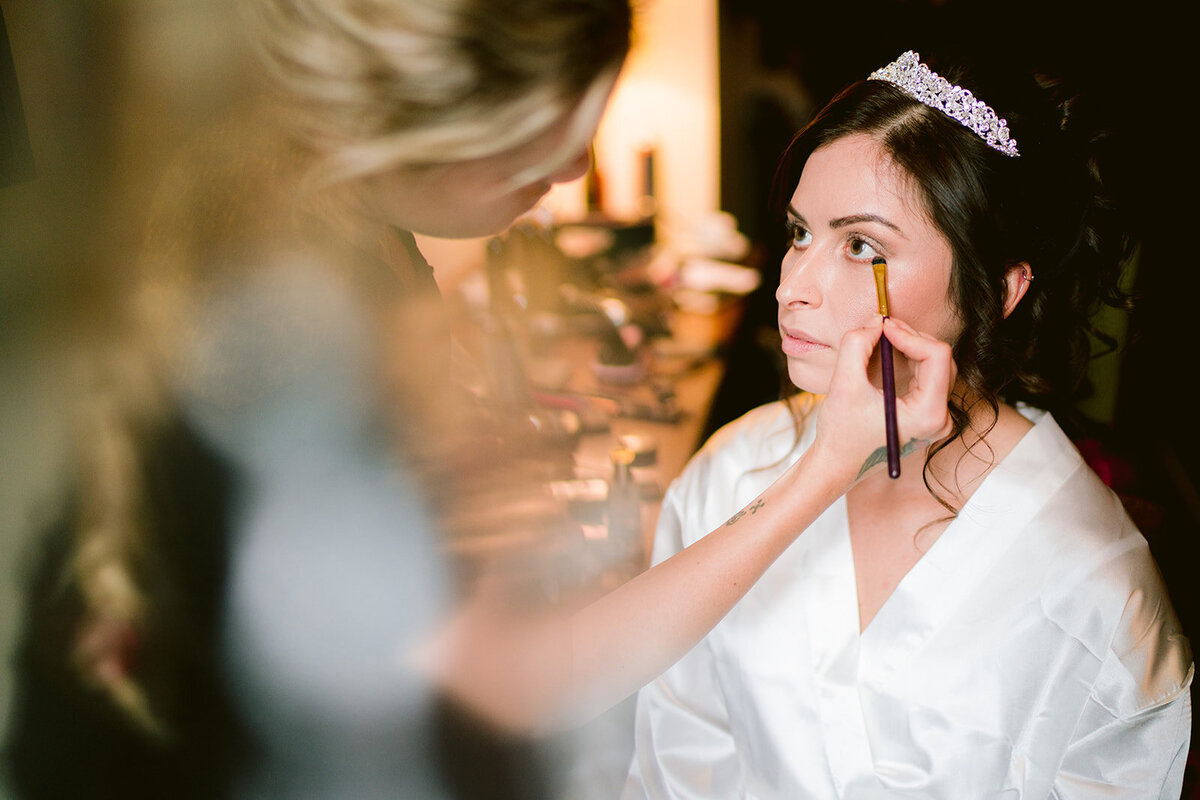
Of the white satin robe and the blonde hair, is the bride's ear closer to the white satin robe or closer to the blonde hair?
the white satin robe

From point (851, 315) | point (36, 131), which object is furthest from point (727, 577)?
point (36, 131)

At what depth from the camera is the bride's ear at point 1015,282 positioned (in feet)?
3.43

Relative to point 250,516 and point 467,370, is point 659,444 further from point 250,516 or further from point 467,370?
point 250,516

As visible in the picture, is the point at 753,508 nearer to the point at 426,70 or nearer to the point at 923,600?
the point at 923,600

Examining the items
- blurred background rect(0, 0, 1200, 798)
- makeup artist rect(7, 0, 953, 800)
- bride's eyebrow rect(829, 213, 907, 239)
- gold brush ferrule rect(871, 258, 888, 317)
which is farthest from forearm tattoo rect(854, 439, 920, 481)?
blurred background rect(0, 0, 1200, 798)

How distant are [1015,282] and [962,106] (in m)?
0.24

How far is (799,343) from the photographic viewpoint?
105 cm

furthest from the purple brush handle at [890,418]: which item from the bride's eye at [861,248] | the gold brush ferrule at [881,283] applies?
the bride's eye at [861,248]

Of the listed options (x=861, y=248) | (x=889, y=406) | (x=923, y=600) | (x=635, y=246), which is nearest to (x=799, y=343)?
(x=861, y=248)

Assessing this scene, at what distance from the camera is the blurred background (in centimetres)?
79

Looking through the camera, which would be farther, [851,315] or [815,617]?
[815,617]

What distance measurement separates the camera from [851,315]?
3.33 ft

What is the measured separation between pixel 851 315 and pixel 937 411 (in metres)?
0.22

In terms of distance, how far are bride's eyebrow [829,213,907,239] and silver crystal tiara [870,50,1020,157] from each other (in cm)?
15
